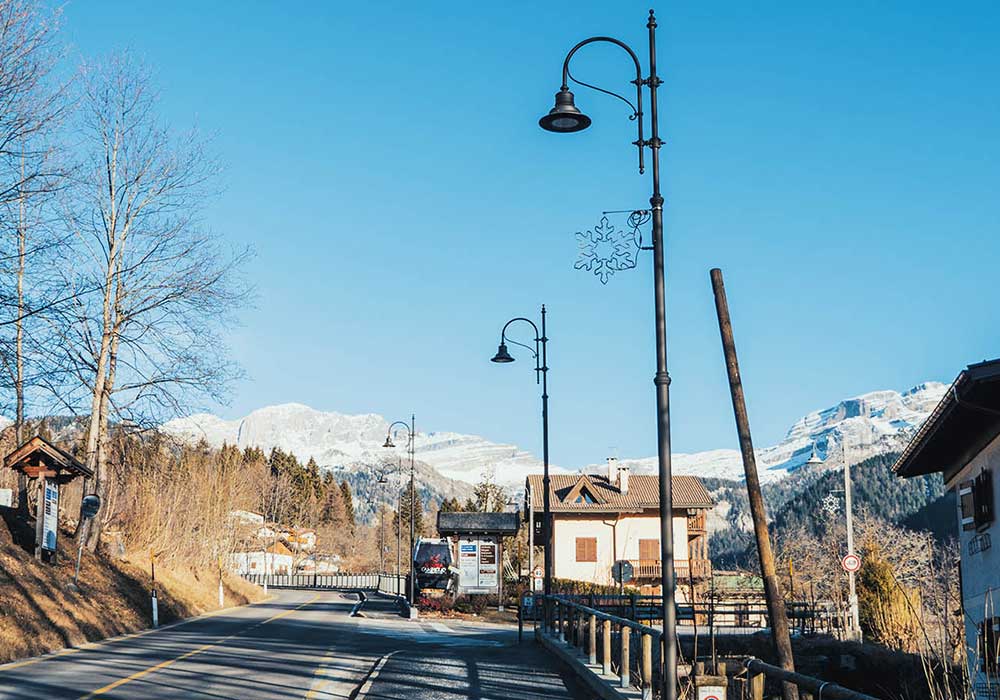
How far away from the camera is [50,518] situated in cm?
3078

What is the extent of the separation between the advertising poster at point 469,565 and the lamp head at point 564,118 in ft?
112

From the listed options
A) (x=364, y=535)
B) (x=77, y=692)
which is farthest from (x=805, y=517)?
(x=77, y=692)

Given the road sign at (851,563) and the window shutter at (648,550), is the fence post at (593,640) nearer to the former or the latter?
the road sign at (851,563)

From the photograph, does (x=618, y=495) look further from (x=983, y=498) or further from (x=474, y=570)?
(x=983, y=498)

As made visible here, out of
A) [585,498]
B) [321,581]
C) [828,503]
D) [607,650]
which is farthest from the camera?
[321,581]

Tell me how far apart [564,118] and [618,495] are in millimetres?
59255

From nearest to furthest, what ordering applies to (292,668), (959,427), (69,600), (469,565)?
1. (959,427)
2. (292,668)
3. (69,600)
4. (469,565)

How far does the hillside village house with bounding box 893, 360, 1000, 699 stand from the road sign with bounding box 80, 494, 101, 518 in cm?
2233

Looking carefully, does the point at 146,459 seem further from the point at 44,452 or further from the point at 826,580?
the point at 826,580

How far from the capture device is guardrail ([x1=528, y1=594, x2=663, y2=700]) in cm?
1415

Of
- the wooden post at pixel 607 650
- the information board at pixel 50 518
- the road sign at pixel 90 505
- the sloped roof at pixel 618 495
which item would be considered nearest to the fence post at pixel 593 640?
the wooden post at pixel 607 650

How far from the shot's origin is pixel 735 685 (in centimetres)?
1553

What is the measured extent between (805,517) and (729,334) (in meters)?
156

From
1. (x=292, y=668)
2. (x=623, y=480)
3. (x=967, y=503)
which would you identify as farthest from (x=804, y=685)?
(x=623, y=480)
